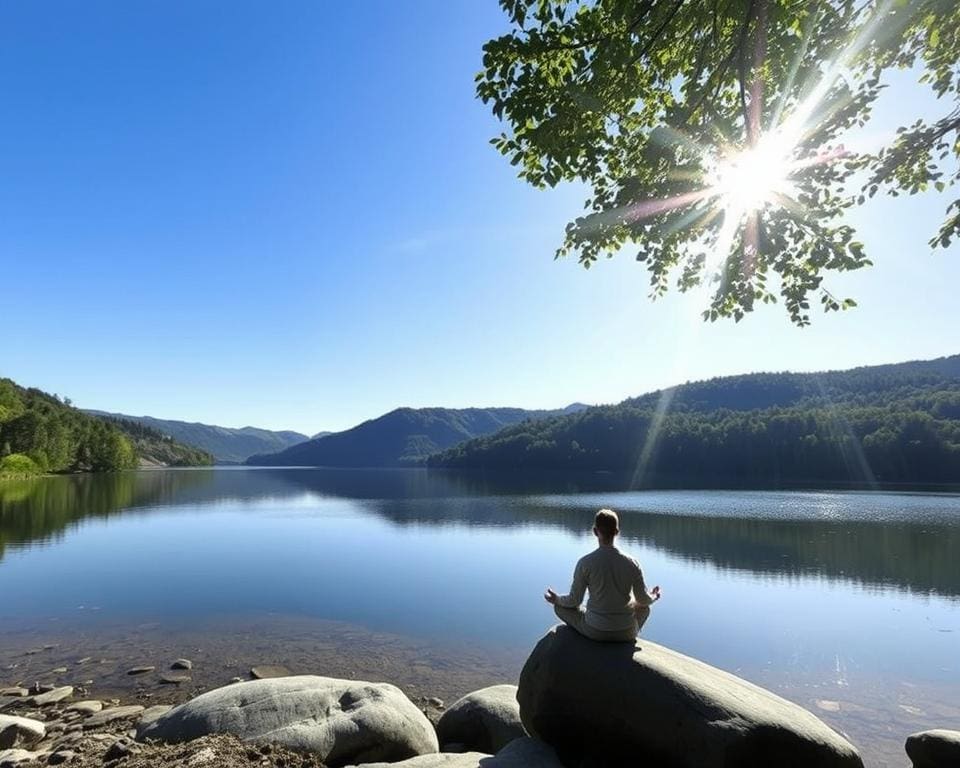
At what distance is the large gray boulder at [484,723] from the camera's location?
10406 millimetres

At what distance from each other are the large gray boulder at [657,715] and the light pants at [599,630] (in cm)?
10

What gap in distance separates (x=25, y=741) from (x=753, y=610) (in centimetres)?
2509

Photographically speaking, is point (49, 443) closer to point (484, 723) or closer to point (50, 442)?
point (50, 442)

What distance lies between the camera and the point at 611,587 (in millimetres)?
7836

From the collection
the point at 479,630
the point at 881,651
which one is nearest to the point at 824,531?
the point at 881,651

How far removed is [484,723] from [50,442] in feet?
453

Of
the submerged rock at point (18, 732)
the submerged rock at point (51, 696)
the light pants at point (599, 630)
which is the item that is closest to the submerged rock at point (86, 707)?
the submerged rock at point (51, 696)

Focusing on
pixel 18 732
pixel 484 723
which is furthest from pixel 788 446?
pixel 18 732

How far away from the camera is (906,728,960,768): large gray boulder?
8.93m

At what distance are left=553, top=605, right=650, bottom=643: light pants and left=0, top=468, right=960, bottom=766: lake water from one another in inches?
358

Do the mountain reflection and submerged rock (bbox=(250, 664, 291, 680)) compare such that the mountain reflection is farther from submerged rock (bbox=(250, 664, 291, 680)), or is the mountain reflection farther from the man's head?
the man's head

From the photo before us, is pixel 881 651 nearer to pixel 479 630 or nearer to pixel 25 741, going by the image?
pixel 479 630

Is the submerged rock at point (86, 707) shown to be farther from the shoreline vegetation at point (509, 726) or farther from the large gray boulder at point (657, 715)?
the large gray boulder at point (657, 715)

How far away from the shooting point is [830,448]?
13425 centimetres
